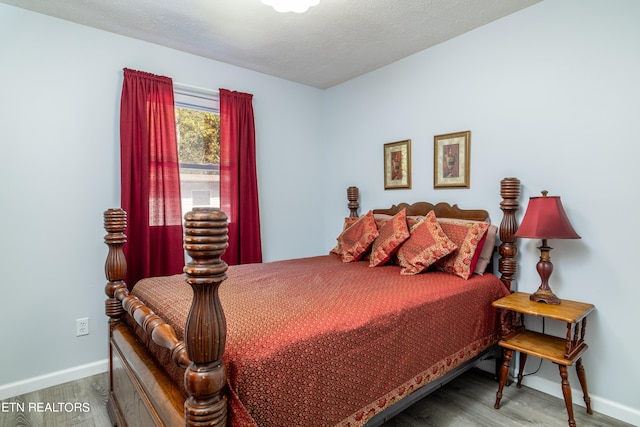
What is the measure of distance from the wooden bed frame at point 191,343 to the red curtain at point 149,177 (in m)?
0.77

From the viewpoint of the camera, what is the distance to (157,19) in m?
2.42

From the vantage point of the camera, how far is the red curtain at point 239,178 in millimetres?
3197

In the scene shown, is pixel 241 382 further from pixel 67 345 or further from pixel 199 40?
pixel 199 40

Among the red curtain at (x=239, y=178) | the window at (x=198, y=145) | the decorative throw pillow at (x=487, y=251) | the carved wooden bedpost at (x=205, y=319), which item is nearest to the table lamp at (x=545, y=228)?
the decorative throw pillow at (x=487, y=251)

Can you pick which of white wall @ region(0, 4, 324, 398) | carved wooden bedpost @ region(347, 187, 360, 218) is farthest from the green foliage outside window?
carved wooden bedpost @ region(347, 187, 360, 218)

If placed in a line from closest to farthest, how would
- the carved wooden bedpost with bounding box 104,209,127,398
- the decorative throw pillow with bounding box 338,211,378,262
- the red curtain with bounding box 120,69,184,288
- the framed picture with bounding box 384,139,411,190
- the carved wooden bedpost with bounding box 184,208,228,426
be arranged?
the carved wooden bedpost with bounding box 184,208,228,426 < the carved wooden bedpost with bounding box 104,209,127,398 < the red curtain with bounding box 120,69,184,288 < the decorative throw pillow with bounding box 338,211,378,262 < the framed picture with bounding box 384,139,411,190

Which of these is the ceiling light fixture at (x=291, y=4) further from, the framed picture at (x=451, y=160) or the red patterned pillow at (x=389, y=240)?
the red patterned pillow at (x=389, y=240)

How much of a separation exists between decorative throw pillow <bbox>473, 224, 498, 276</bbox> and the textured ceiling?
1593 mm

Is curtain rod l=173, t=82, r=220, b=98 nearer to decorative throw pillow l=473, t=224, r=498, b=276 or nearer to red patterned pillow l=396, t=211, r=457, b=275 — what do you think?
red patterned pillow l=396, t=211, r=457, b=275

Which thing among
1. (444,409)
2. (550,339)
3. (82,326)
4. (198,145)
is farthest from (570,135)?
(82,326)

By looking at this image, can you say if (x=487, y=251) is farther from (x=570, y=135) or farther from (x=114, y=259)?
(x=114, y=259)

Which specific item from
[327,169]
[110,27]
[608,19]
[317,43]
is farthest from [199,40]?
[608,19]

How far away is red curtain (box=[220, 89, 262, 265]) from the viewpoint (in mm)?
3197

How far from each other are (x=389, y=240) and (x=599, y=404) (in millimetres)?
1624
